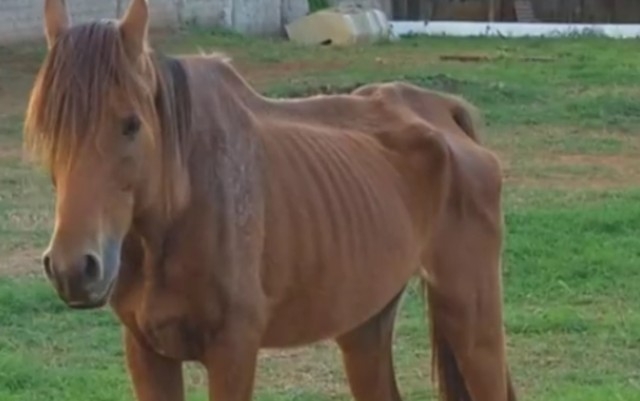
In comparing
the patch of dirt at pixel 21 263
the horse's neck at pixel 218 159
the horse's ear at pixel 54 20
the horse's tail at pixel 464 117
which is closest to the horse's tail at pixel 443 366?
the horse's tail at pixel 464 117

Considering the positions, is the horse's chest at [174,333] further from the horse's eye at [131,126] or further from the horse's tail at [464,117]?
the horse's tail at [464,117]

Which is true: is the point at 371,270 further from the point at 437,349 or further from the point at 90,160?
the point at 90,160

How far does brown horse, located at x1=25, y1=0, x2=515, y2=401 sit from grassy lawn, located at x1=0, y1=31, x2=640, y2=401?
4.95ft

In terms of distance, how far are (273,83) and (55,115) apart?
589 inches

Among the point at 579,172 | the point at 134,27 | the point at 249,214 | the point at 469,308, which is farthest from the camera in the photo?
the point at 579,172

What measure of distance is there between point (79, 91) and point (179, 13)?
852 inches

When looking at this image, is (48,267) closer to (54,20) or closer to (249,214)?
(54,20)

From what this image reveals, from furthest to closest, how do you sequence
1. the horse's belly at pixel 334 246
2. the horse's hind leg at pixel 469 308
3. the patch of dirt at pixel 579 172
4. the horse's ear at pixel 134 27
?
the patch of dirt at pixel 579 172, the horse's hind leg at pixel 469 308, the horse's belly at pixel 334 246, the horse's ear at pixel 134 27

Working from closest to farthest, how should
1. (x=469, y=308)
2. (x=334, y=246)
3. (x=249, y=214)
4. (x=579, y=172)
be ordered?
(x=249, y=214) < (x=334, y=246) < (x=469, y=308) < (x=579, y=172)

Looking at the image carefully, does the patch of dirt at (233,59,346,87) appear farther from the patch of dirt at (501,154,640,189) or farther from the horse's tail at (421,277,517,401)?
the horse's tail at (421,277,517,401)

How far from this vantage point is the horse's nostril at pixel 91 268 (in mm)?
3582

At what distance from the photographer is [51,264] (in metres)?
3.60

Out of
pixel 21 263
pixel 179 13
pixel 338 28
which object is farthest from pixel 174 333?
pixel 338 28

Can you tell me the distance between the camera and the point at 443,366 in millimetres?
5293
